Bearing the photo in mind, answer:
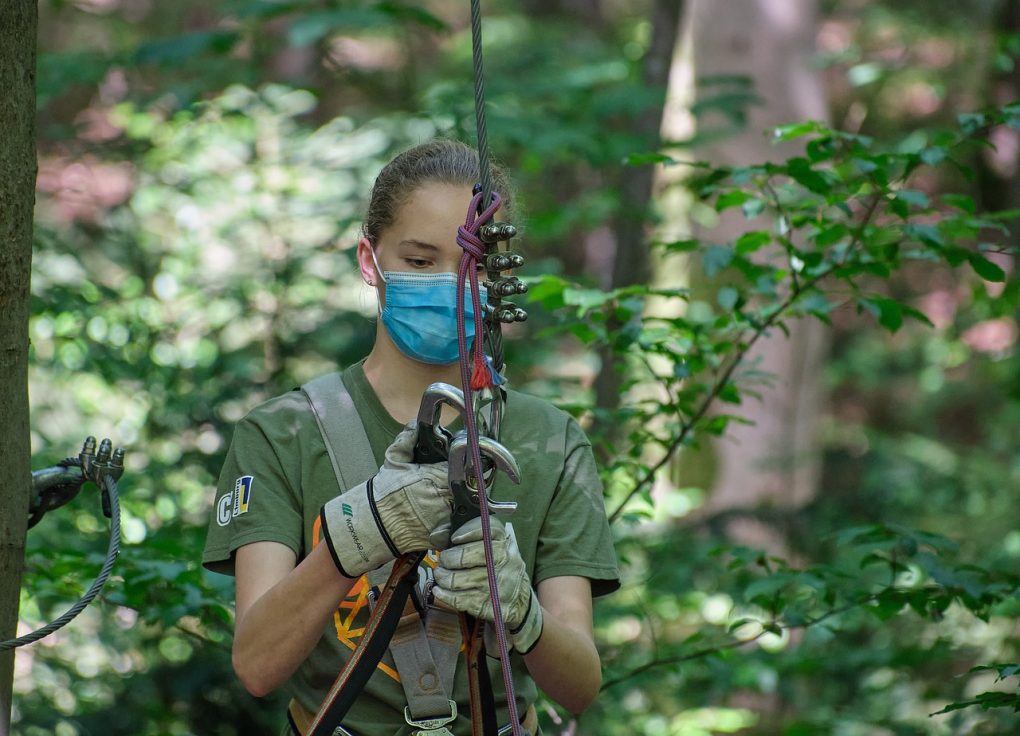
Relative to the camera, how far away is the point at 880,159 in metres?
3.07

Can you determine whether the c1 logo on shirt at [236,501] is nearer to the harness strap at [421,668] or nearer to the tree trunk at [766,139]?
the harness strap at [421,668]

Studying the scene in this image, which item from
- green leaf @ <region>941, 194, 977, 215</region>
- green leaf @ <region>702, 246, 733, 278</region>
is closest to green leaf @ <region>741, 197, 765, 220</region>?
green leaf @ <region>702, 246, 733, 278</region>

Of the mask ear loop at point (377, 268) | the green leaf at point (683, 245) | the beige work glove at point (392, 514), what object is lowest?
the beige work glove at point (392, 514)

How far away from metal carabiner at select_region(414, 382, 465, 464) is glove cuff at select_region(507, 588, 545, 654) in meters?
0.31

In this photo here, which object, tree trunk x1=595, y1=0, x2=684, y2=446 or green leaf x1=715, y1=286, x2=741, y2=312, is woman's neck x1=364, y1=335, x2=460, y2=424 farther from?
tree trunk x1=595, y1=0, x2=684, y2=446

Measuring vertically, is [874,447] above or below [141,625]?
below

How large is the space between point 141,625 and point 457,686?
3084 mm

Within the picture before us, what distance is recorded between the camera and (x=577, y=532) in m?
2.36

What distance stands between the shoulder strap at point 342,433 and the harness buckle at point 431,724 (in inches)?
18.5

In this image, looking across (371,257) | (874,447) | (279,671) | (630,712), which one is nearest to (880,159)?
(371,257)

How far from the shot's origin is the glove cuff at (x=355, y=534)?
1884 mm

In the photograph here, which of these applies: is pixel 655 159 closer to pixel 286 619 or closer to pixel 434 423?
pixel 434 423

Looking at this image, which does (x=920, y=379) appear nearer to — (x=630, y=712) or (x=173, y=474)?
(x=630, y=712)

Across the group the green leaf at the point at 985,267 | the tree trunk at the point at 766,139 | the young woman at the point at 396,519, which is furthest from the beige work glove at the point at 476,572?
the tree trunk at the point at 766,139
